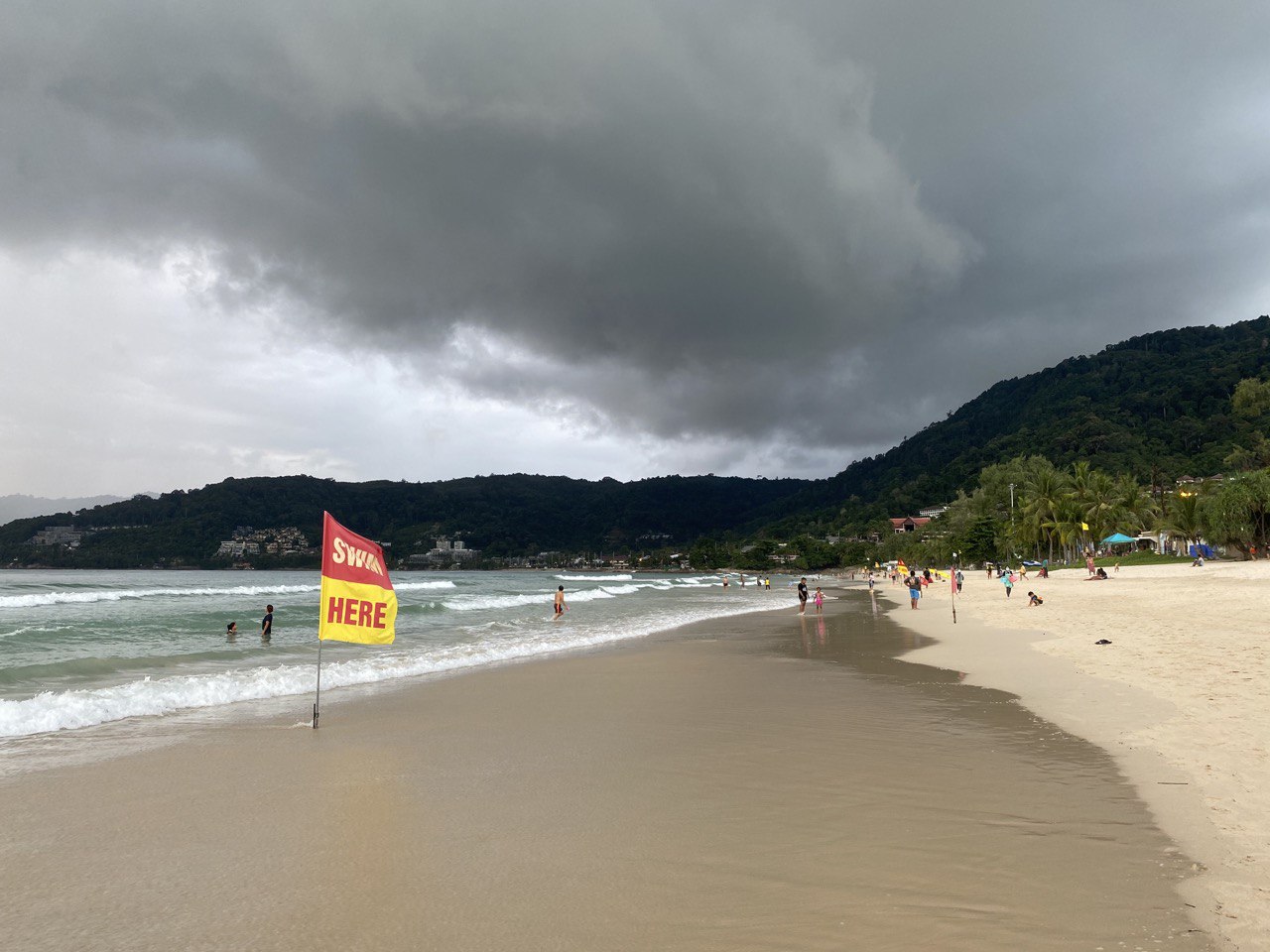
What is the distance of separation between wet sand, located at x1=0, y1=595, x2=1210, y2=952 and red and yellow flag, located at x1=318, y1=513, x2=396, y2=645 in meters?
1.34

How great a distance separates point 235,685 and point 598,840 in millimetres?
10034

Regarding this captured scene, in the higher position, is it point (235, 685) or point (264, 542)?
point (264, 542)

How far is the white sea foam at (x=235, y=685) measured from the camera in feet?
32.4

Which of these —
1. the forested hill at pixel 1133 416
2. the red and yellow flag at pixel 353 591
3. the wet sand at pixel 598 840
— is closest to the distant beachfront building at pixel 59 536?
the forested hill at pixel 1133 416

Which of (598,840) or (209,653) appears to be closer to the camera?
(598,840)

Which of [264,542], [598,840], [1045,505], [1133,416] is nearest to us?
[598,840]

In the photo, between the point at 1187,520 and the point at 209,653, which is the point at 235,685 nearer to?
the point at 209,653

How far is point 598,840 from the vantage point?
5.38 metres

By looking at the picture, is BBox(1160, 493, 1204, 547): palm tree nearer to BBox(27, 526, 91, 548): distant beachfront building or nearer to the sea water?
the sea water

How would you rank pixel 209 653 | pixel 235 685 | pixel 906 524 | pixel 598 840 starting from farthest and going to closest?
pixel 906 524
pixel 209 653
pixel 235 685
pixel 598 840

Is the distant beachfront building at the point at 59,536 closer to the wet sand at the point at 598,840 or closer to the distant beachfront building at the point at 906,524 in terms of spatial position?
the distant beachfront building at the point at 906,524

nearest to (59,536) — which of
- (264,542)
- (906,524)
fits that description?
(264,542)

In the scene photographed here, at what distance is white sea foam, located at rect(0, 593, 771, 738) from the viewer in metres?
9.88

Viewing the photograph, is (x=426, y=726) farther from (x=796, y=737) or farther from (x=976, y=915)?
(x=976, y=915)
